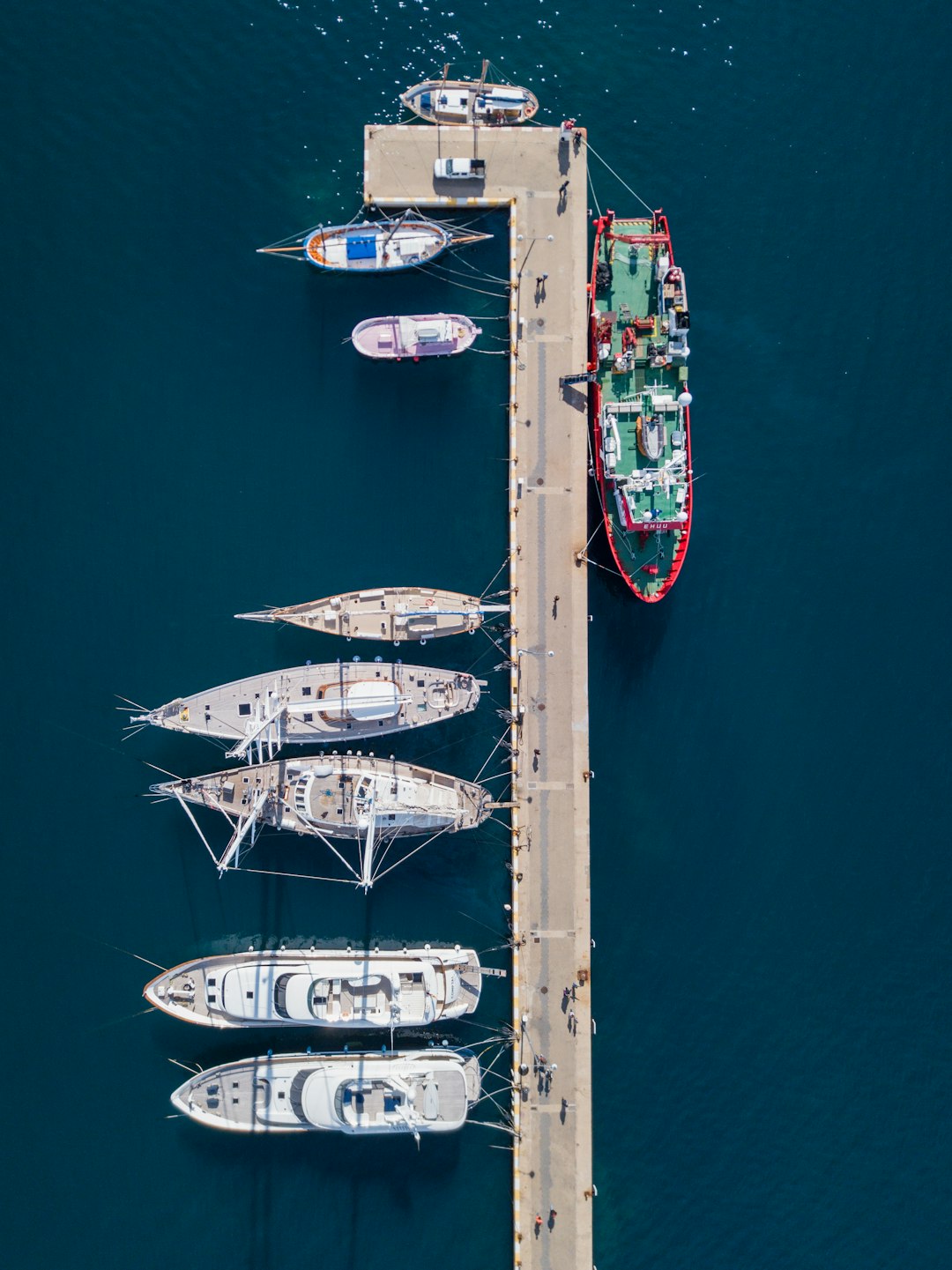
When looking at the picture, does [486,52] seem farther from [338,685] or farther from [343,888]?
[343,888]

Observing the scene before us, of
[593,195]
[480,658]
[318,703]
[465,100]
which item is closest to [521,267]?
[593,195]

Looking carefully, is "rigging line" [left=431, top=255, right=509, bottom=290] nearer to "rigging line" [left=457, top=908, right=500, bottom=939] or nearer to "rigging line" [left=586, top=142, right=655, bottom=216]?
"rigging line" [left=586, top=142, right=655, bottom=216]

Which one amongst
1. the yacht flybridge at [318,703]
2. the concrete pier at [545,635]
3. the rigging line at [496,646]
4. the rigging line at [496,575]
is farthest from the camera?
the rigging line at [496,575]

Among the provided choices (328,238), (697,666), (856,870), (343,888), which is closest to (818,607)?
(697,666)

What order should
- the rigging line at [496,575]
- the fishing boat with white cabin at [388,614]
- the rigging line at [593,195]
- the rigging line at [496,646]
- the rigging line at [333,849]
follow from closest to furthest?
the rigging line at [333,849]
the fishing boat with white cabin at [388,614]
the rigging line at [496,646]
the rigging line at [496,575]
the rigging line at [593,195]

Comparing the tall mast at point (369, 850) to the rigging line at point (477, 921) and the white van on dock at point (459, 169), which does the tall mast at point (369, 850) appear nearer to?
the rigging line at point (477, 921)

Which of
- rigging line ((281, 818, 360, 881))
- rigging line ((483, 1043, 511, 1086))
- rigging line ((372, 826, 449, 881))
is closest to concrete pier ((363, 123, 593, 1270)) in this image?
rigging line ((483, 1043, 511, 1086))

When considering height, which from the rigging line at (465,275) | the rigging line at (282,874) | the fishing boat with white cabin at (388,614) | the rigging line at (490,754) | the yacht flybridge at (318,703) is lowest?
the rigging line at (282,874)

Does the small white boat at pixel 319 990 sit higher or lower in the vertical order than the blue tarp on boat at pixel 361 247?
lower

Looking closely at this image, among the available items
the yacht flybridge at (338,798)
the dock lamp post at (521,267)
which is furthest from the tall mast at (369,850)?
the dock lamp post at (521,267)
